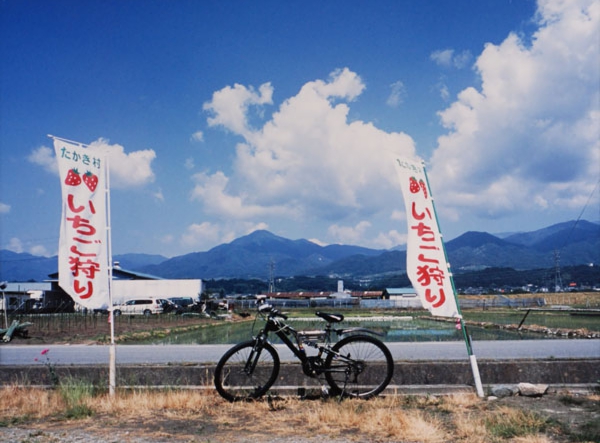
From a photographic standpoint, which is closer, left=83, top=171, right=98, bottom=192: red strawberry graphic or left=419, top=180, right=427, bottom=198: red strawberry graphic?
left=83, top=171, right=98, bottom=192: red strawberry graphic

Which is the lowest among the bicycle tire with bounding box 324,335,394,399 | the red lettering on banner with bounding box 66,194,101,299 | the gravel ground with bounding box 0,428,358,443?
the gravel ground with bounding box 0,428,358,443

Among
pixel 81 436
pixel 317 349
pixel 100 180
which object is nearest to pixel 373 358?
pixel 317 349

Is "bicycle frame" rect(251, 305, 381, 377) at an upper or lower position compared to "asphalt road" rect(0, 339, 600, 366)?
upper

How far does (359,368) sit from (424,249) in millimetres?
1699

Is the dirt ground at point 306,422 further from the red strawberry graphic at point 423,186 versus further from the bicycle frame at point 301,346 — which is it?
the red strawberry graphic at point 423,186

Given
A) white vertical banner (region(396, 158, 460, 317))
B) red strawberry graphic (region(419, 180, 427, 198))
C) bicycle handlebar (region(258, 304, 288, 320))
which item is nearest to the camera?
bicycle handlebar (region(258, 304, 288, 320))

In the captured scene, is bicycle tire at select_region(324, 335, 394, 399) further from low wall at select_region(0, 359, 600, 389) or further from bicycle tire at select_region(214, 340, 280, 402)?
bicycle tire at select_region(214, 340, 280, 402)

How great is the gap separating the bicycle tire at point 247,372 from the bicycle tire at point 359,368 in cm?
69

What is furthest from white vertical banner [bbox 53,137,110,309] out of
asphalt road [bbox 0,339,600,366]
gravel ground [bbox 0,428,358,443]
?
asphalt road [bbox 0,339,600,366]

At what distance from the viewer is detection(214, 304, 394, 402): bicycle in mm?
6102

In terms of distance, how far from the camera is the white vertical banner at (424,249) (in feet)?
20.7

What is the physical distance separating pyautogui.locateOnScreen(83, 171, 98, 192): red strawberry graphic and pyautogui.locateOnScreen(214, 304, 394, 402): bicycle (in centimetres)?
271

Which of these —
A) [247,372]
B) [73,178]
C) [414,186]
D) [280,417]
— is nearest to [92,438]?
[280,417]

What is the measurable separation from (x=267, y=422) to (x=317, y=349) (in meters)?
1.28
